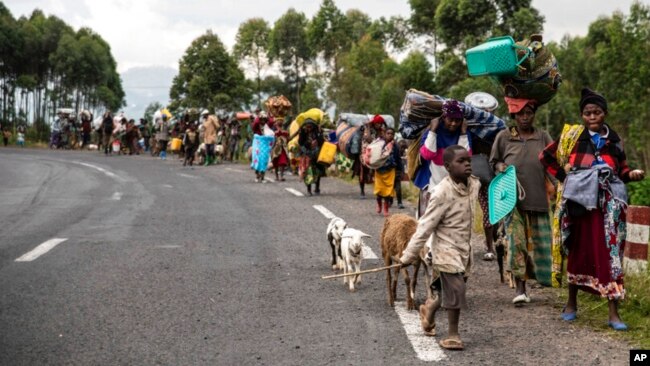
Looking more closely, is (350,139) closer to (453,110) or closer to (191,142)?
(453,110)

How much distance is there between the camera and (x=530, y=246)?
784cm

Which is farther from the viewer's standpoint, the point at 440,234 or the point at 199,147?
the point at 199,147

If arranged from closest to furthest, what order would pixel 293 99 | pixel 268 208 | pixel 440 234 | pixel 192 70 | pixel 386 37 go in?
pixel 440 234
pixel 268 208
pixel 192 70
pixel 386 37
pixel 293 99

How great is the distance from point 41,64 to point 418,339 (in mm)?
77846

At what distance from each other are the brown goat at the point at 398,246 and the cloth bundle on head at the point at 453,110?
1.10 meters

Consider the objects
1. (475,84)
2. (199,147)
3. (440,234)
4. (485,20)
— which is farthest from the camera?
(485,20)

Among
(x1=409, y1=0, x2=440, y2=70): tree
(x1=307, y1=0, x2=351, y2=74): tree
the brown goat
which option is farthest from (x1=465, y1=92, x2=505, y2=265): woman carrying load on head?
(x1=307, y1=0, x2=351, y2=74): tree

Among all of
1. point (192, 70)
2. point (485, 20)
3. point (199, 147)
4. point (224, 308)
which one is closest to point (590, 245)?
point (224, 308)

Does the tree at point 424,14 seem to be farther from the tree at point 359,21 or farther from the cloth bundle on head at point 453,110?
the cloth bundle on head at point 453,110

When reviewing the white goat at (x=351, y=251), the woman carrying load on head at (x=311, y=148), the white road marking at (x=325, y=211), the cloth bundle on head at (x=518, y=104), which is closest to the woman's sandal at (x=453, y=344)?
the white goat at (x=351, y=251)

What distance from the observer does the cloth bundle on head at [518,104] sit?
795 centimetres

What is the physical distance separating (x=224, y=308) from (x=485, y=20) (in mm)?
40275

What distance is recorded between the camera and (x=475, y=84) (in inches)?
1652

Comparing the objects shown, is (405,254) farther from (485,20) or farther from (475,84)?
(485,20)
